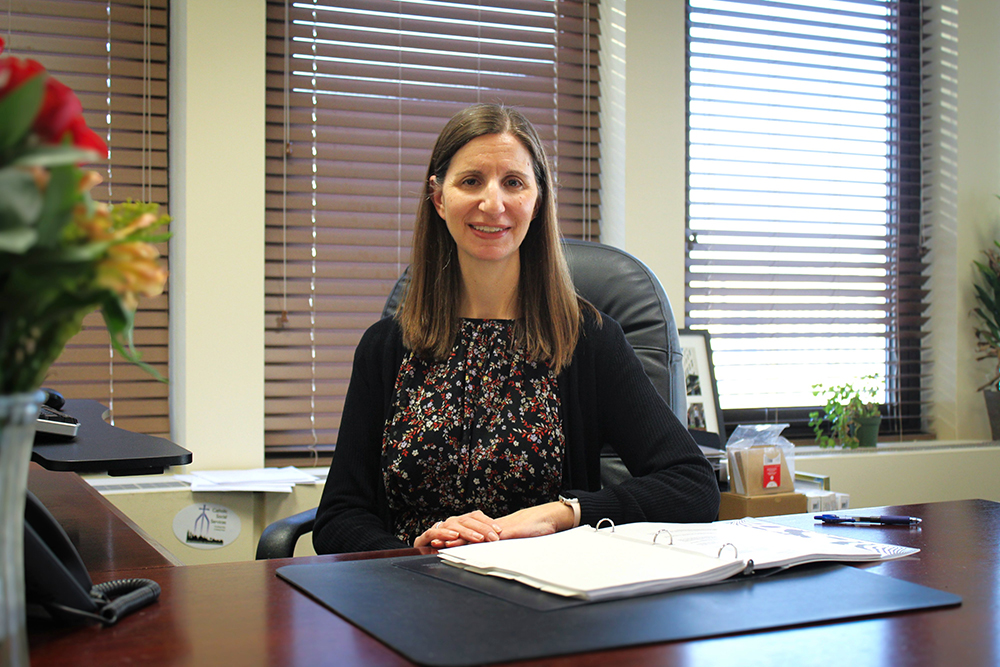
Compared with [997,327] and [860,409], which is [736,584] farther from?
[997,327]

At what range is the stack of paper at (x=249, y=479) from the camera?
225 centimetres

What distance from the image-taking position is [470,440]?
4.94 ft

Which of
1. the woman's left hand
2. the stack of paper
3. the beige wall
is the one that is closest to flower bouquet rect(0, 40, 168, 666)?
the woman's left hand

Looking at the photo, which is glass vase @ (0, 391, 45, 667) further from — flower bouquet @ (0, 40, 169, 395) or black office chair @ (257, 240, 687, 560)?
black office chair @ (257, 240, 687, 560)

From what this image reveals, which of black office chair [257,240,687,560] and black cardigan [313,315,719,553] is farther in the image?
black office chair [257,240,687,560]

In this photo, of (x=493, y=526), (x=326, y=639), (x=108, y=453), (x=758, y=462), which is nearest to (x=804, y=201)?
(x=758, y=462)

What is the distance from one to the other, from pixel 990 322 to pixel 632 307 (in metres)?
2.23

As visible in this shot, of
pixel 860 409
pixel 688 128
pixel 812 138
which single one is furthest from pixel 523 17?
pixel 860 409

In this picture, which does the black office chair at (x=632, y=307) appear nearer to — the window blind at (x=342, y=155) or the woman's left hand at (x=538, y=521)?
the woman's left hand at (x=538, y=521)

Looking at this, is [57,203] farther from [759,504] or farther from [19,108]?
[759,504]

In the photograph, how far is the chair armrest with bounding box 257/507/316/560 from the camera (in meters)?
1.39

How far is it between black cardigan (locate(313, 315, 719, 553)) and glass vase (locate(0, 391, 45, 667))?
3.07 ft

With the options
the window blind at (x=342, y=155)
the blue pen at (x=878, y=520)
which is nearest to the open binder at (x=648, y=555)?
the blue pen at (x=878, y=520)

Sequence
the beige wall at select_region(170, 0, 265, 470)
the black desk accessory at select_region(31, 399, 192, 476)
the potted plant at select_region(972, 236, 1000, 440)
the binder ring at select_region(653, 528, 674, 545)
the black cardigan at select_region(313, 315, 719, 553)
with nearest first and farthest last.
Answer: the binder ring at select_region(653, 528, 674, 545), the black desk accessory at select_region(31, 399, 192, 476), the black cardigan at select_region(313, 315, 719, 553), the beige wall at select_region(170, 0, 265, 470), the potted plant at select_region(972, 236, 1000, 440)
